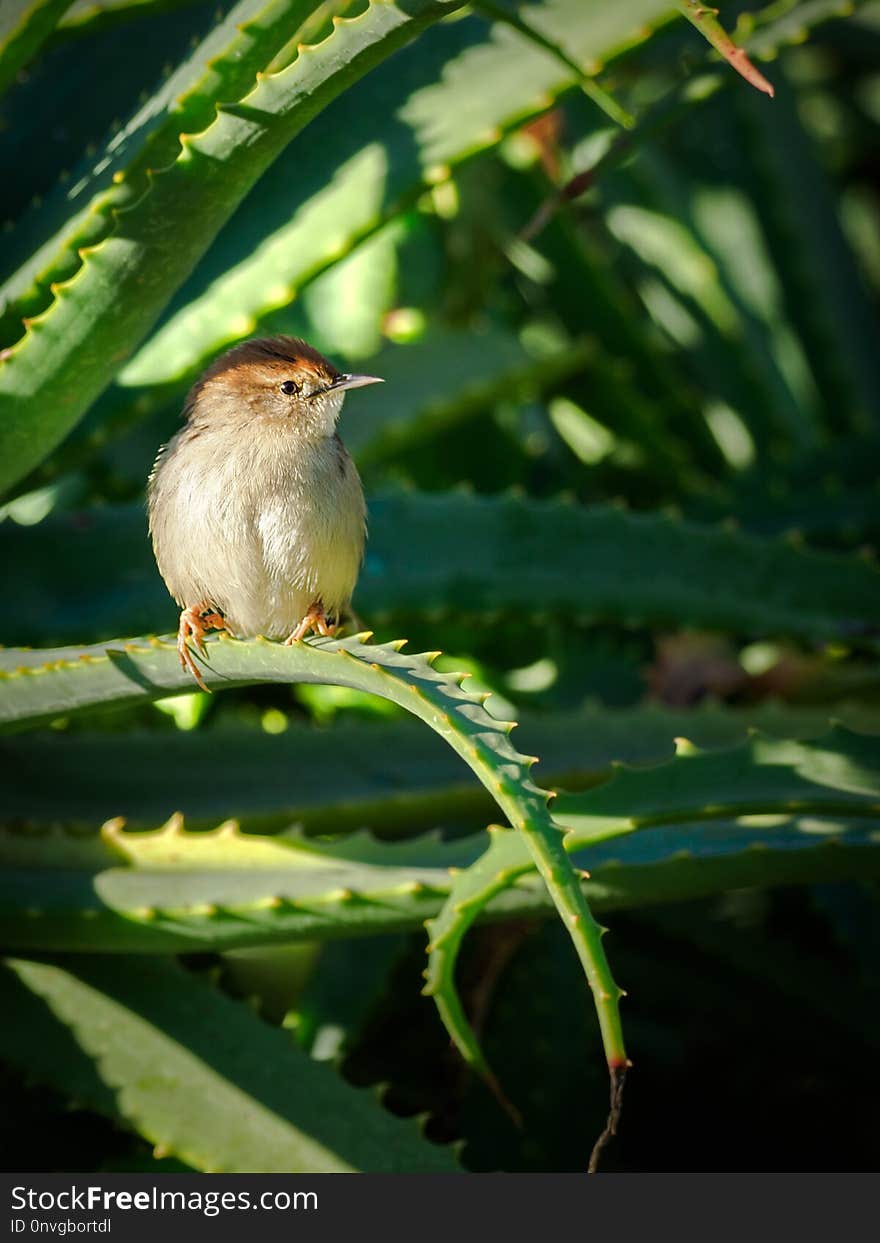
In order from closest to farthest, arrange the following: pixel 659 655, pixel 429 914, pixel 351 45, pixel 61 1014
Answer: pixel 351 45, pixel 429 914, pixel 61 1014, pixel 659 655

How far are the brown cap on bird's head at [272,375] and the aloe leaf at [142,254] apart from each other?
16.2 inches

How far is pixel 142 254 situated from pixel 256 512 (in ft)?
1.50

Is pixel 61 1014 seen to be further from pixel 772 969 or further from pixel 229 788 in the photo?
pixel 772 969

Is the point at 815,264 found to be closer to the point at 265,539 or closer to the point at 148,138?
the point at 265,539

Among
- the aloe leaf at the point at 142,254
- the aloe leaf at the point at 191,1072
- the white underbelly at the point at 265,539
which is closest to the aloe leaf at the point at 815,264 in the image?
the white underbelly at the point at 265,539

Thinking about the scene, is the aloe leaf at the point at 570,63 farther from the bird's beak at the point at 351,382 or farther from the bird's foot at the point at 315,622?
the bird's foot at the point at 315,622

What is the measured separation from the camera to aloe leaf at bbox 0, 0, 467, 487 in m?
1.54

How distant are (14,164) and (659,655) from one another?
1516mm

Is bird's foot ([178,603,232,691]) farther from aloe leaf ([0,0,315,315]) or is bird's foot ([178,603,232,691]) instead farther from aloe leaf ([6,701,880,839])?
aloe leaf ([0,0,315,315])

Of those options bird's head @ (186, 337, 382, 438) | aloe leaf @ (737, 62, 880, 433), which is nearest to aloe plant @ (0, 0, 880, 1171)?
bird's head @ (186, 337, 382, 438)

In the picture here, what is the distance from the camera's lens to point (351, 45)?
1459 millimetres

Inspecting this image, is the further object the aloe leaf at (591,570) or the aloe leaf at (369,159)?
the aloe leaf at (591,570)

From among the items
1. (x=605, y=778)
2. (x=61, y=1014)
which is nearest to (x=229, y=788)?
(x=61, y=1014)

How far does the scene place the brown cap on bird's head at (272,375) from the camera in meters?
2.25
